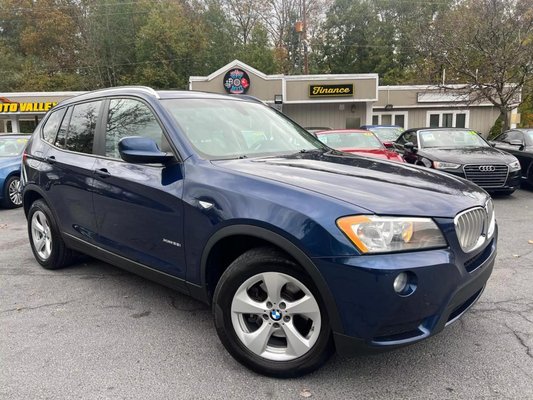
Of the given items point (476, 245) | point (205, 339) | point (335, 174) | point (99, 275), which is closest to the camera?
point (476, 245)

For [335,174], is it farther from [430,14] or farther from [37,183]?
[430,14]

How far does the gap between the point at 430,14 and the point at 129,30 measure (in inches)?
1118

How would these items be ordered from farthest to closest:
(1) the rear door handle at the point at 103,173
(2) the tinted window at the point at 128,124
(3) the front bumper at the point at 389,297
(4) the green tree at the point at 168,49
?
(4) the green tree at the point at 168,49
(1) the rear door handle at the point at 103,173
(2) the tinted window at the point at 128,124
(3) the front bumper at the point at 389,297

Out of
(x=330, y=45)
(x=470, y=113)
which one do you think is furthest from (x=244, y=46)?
(x=470, y=113)

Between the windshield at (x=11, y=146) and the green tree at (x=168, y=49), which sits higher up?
the green tree at (x=168, y=49)

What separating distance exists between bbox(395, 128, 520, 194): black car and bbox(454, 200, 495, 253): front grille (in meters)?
5.97

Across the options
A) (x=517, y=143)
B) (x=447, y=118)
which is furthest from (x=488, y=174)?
(x=447, y=118)

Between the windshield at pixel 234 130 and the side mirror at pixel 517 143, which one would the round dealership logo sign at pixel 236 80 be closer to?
the side mirror at pixel 517 143

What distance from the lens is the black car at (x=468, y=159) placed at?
27.6 ft

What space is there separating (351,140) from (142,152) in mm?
7280

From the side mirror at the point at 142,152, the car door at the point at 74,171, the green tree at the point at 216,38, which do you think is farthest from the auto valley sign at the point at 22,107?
the side mirror at the point at 142,152

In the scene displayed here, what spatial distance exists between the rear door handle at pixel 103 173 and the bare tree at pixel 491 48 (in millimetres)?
15535

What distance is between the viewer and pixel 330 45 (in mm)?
43219

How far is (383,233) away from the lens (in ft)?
7.50
